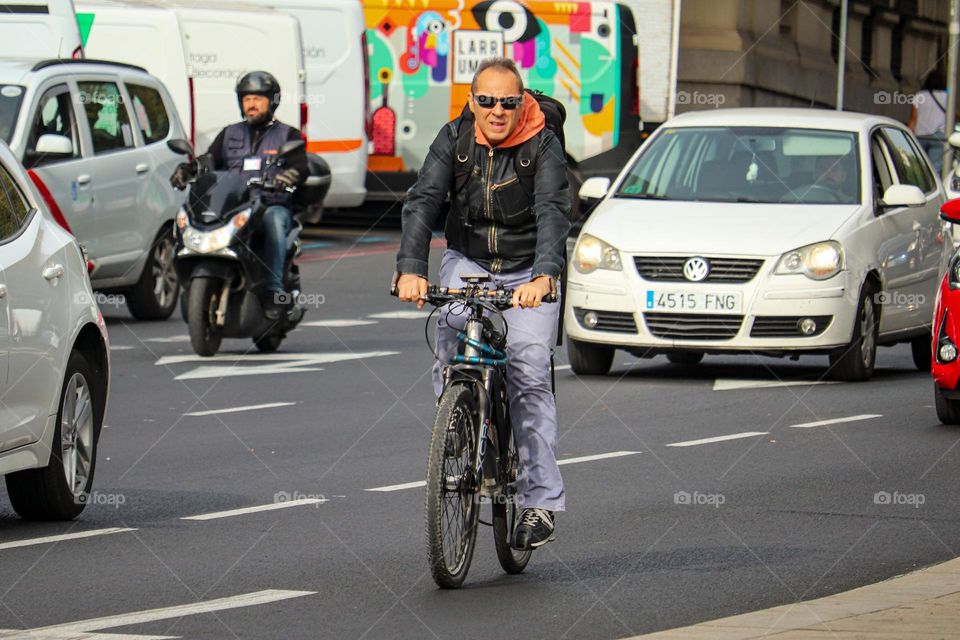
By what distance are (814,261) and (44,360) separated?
21.4 ft

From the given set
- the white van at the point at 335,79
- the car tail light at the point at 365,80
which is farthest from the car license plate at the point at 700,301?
the car tail light at the point at 365,80

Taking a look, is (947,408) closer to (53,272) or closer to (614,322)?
(614,322)

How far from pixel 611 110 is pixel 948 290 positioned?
1791 centimetres

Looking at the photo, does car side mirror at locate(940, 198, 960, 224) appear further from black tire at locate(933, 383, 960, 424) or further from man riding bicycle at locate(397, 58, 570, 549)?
man riding bicycle at locate(397, 58, 570, 549)

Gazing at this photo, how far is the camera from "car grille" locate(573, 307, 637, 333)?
1373cm

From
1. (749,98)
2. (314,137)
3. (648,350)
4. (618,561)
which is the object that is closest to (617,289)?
(648,350)

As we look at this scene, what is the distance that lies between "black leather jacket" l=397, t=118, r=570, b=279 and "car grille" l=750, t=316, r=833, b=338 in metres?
6.37

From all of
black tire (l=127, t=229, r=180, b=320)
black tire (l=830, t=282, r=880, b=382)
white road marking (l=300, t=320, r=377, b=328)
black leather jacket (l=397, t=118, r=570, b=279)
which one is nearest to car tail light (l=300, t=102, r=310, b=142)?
black tire (l=127, t=229, r=180, b=320)

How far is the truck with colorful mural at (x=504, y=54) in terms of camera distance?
28906 mm

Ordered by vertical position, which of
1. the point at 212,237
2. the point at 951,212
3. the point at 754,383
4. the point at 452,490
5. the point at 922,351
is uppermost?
the point at 452,490

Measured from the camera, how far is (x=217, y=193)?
15.1 meters

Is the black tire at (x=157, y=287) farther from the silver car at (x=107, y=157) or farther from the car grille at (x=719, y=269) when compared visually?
the car grille at (x=719, y=269)

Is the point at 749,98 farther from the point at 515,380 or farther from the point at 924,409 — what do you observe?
the point at 515,380

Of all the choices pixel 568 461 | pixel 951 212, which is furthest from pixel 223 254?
→ pixel 951 212
